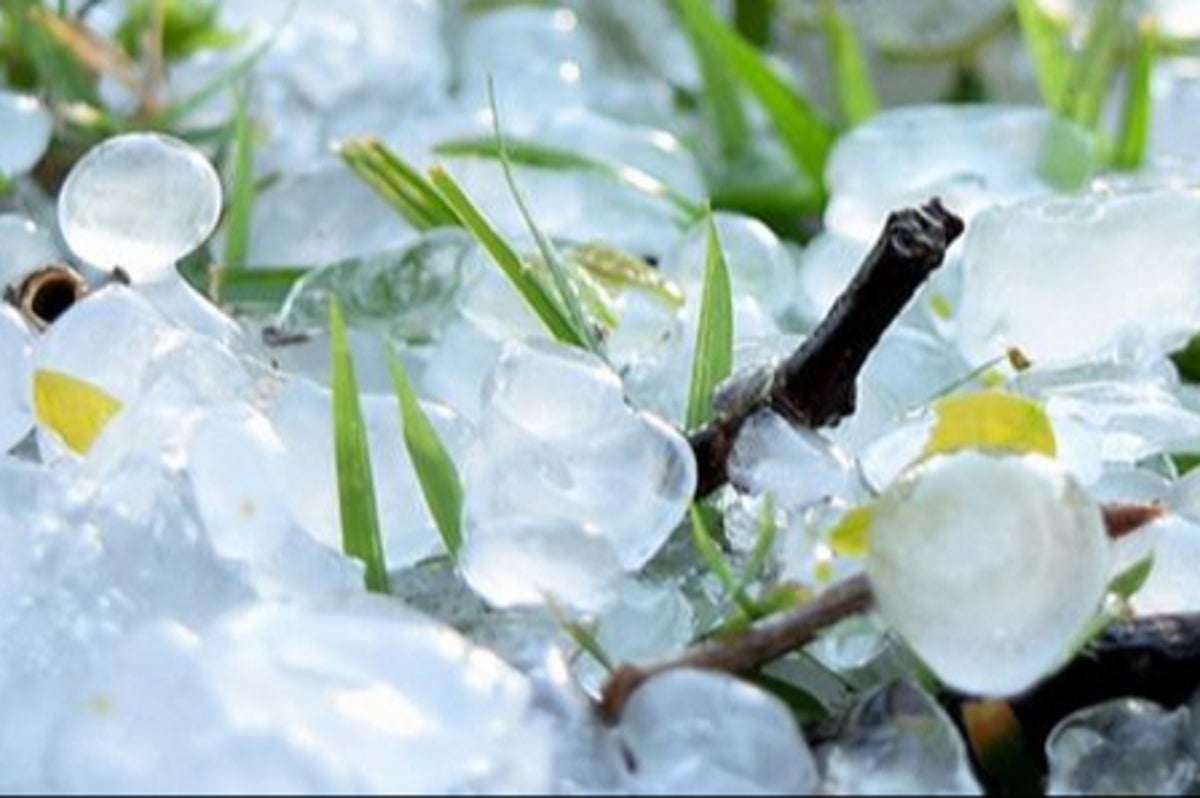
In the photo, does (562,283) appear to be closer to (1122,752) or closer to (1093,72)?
(1122,752)

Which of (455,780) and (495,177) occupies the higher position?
(455,780)

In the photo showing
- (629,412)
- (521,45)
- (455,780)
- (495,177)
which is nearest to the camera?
(455,780)

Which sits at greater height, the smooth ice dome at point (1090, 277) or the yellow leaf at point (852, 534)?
the yellow leaf at point (852, 534)

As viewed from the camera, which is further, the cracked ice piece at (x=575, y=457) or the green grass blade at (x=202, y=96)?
the green grass blade at (x=202, y=96)

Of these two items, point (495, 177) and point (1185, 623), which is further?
point (495, 177)

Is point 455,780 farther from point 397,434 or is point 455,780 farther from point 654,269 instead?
point 654,269

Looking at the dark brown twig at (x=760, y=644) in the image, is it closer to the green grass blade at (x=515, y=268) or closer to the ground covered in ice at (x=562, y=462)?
the ground covered in ice at (x=562, y=462)

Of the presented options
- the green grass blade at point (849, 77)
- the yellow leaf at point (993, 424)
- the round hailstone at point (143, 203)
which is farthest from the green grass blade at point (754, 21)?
the yellow leaf at point (993, 424)

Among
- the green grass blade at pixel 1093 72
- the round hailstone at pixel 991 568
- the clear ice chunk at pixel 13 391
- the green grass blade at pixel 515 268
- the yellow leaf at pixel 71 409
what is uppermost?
the round hailstone at pixel 991 568

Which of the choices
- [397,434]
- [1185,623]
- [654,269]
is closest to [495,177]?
[654,269]
